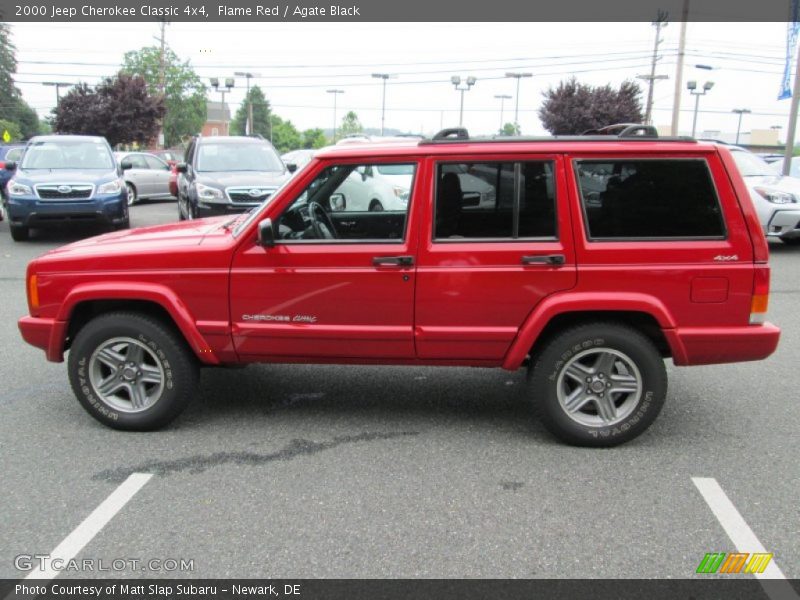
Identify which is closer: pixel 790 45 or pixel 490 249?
pixel 490 249

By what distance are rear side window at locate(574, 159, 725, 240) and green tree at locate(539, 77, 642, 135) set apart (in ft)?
110

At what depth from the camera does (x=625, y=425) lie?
4059 millimetres

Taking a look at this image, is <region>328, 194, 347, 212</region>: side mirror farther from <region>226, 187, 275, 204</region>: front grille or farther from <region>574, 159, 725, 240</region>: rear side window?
<region>226, 187, 275, 204</region>: front grille

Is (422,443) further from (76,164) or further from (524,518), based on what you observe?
(76,164)

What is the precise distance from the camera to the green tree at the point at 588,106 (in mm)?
36062

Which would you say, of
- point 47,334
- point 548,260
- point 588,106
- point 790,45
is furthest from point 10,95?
point 548,260

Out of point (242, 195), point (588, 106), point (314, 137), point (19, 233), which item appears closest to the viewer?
point (242, 195)

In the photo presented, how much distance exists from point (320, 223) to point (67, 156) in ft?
34.2

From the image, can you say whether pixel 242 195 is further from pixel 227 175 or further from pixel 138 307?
pixel 138 307

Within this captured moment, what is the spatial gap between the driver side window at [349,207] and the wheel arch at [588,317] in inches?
36.5

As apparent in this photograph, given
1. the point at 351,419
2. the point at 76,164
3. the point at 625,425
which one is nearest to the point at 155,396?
the point at 351,419

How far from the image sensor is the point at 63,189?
38.7 feet

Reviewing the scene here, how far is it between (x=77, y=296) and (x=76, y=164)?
9.67 metres

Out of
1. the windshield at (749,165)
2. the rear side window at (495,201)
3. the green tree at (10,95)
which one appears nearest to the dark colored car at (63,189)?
the rear side window at (495,201)
